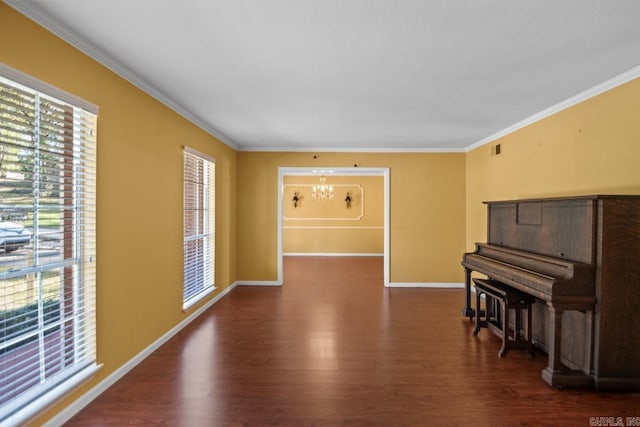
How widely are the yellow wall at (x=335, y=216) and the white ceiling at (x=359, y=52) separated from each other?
5884mm

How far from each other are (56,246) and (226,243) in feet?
10.2

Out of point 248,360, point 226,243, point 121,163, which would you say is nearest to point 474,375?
point 248,360

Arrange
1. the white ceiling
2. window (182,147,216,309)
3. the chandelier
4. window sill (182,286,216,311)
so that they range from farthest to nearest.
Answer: the chandelier → window (182,147,216,309) → window sill (182,286,216,311) → the white ceiling

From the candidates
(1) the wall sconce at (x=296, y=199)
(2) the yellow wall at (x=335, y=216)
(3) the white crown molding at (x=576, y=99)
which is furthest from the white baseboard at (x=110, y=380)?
(1) the wall sconce at (x=296, y=199)

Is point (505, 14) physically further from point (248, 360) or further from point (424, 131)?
point (248, 360)

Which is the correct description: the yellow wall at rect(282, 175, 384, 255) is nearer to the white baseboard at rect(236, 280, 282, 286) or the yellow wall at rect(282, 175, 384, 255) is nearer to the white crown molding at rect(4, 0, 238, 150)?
the white baseboard at rect(236, 280, 282, 286)

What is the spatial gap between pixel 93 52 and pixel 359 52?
1923 millimetres

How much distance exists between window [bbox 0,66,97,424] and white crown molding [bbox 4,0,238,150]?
37cm

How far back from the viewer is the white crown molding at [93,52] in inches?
66.3

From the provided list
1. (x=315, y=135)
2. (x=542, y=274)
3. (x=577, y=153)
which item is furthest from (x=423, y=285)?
(x=315, y=135)

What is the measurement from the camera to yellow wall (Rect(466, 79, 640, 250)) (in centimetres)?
252

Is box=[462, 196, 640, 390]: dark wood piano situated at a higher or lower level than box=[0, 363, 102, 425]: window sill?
higher

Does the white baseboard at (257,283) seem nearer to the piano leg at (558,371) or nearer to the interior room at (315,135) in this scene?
the interior room at (315,135)

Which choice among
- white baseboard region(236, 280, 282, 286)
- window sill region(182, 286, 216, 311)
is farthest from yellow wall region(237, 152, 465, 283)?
window sill region(182, 286, 216, 311)
